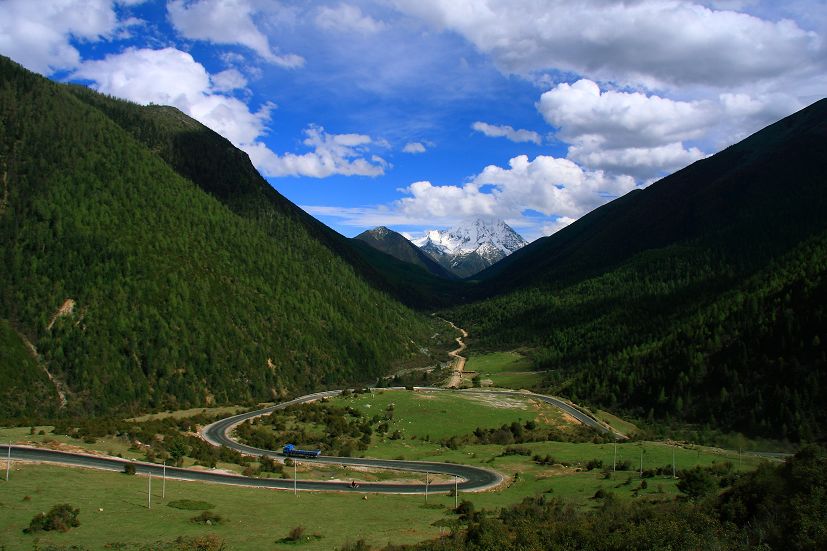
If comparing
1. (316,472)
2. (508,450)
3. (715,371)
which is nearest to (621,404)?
(715,371)

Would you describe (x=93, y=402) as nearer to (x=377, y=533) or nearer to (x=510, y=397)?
(x=510, y=397)

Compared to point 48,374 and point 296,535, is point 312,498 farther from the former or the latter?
point 48,374

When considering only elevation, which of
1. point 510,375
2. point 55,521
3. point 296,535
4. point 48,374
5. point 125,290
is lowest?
point 510,375

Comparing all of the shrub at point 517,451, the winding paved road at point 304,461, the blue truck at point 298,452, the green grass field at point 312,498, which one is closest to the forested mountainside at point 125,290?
the winding paved road at point 304,461

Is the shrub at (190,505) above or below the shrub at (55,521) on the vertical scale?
below

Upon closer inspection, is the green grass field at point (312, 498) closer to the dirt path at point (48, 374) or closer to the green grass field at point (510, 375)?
the dirt path at point (48, 374)

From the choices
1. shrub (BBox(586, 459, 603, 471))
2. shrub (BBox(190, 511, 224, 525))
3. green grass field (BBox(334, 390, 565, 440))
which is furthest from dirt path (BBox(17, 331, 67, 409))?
shrub (BBox(586, 459, 603, 471))

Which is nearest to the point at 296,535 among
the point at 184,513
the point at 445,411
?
the point at 184,513
